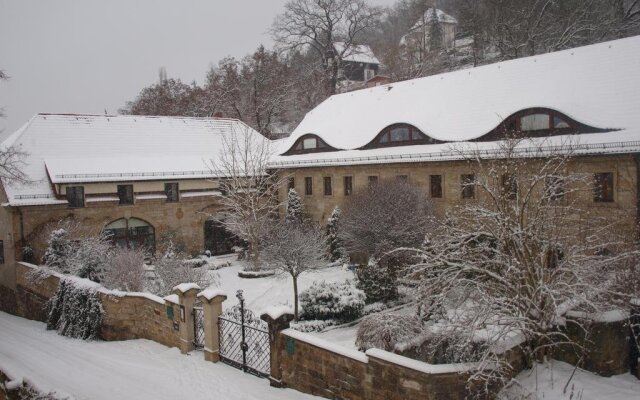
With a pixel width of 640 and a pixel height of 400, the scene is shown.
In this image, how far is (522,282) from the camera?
895 cm

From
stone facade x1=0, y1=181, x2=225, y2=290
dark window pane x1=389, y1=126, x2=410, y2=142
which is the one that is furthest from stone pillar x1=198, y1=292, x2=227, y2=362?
stone facade x1=0, y1=181, x2=225, y2=290

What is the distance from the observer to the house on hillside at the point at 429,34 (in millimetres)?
45219

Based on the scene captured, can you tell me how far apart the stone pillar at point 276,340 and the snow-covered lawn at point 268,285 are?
22.9 feet

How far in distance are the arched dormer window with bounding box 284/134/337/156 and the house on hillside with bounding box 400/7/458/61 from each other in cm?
1892

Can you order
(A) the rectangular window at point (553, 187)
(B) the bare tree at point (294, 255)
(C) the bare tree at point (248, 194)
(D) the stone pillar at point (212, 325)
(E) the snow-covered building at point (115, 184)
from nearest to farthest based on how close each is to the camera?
(A) the rectangular window at point (553, 187), (D) the stone pillar at point (212, 325), (B) the bare tree at point (294, 255), (C) the bare tree at point (248, 194), (E) the snow-covered building at point (115, 184)

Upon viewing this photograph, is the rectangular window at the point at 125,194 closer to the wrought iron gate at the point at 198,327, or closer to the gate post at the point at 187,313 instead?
the gate post at the point at 187,313

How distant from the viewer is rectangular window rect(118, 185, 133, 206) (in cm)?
2684

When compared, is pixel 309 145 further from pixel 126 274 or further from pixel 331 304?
pixel 331 304

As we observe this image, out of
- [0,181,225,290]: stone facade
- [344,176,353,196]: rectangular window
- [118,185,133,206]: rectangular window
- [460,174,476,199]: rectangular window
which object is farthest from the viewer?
[118,185,133,206]: rectangular window

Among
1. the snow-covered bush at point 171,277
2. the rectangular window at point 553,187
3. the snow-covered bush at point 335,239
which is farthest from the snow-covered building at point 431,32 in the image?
the rectangular window at point 553,187

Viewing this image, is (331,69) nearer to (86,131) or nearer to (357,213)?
(86,131)

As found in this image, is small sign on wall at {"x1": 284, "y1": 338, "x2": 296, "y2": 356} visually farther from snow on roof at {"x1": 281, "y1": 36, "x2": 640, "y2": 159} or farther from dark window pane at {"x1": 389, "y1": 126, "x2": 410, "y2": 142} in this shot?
dark window pane at {"x1": 389, "y1": 126, "x2": 410, "y2": 142}

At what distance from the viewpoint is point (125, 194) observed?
26953 millimetres

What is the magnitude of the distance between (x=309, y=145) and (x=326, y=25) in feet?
57.9
